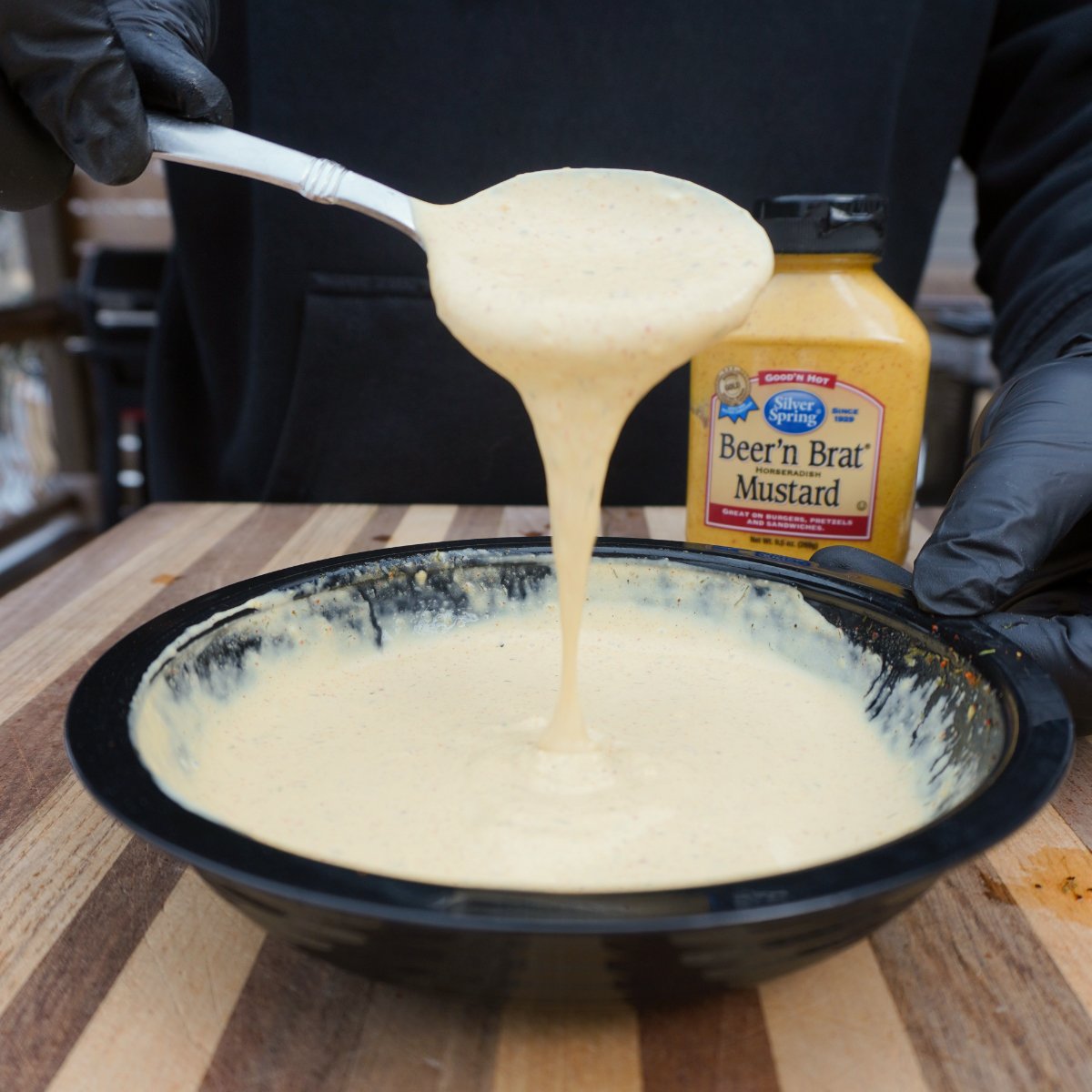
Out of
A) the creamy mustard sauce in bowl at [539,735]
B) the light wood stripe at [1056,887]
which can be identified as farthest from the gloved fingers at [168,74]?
the light wood stripe at [1056,887]

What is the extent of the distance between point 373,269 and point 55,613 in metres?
0.72

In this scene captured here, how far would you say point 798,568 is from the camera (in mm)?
901

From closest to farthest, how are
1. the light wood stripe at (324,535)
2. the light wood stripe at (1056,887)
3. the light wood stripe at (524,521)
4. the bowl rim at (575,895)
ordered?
1. the bowl rim at (575,895)
2. the light wood stripe at (1056,887)
3. the light wood stripe at (324,535)
4. the light wood stripe at (524,521)

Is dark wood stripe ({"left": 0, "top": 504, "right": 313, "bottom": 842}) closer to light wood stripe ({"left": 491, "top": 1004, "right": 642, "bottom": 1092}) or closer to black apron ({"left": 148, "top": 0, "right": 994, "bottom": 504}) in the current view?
black apron ({"left": 148, "top": 0, "right": 994, "bottom": 504})

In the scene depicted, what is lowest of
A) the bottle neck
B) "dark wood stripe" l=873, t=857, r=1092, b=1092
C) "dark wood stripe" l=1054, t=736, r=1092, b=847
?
"dark wood stripe" l=1054, t=736, r=1092, b=847

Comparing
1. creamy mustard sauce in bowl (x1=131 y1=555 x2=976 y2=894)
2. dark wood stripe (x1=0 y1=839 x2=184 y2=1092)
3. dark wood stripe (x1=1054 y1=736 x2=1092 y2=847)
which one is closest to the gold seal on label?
creamy mustard sauce in bowl (x1=131 y1=555 x2=976 y2=894)

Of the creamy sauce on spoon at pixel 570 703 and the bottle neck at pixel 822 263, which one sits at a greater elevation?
the bottle neck at pixel 822 263

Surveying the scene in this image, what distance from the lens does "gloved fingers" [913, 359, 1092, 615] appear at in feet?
2.69

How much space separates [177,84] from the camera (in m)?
0.95

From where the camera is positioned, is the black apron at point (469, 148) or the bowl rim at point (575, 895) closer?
the bowl rim at point (575, 895)

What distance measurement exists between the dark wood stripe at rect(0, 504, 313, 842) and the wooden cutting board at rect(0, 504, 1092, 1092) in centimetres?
5

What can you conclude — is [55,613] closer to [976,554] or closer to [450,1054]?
[450,1054]

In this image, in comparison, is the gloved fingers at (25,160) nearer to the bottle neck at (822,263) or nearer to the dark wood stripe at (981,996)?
the bottle neck at (822,263)

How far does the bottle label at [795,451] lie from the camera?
1.05m
